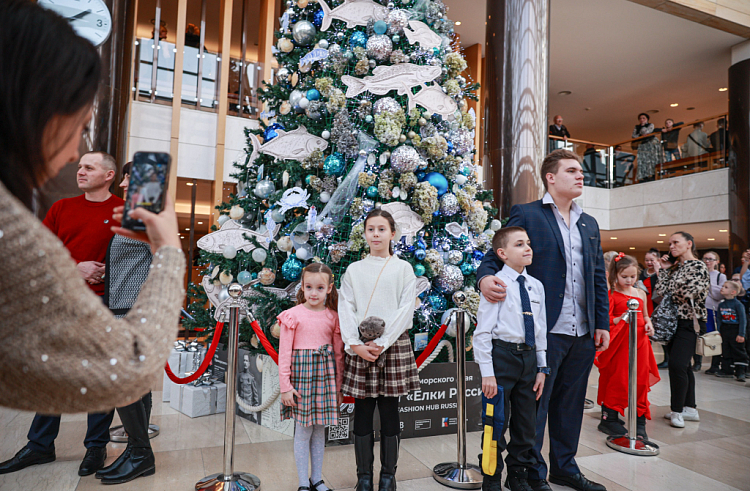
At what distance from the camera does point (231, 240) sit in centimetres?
400

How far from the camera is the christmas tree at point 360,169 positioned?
3.79 m

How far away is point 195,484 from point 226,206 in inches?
95.0

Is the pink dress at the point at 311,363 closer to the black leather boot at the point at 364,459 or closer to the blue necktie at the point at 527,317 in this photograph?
the black leather boot at the point at 364,459

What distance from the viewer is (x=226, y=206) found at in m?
4.40

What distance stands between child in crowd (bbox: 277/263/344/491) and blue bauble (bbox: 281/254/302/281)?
0.88 meters

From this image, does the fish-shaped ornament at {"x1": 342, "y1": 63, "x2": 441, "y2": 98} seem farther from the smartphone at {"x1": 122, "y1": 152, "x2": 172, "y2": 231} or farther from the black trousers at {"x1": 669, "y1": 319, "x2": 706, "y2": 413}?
the black trousers at {"x1": 669, "y1": 319, "x2": 706, "y2": 413}

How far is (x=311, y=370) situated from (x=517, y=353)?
1.18m

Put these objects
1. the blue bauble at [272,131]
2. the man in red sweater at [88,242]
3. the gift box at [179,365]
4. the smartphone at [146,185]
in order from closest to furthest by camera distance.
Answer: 1. the smartphone at [146,185]
2. the man in red sweater at [88,242]
3. the blue bauble at [272,131]
4. the gift box at [179,365]

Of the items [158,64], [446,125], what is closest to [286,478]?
[446,125]

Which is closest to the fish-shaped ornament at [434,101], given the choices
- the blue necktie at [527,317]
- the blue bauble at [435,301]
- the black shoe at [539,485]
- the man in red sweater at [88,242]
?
the blue bauble at [435,301]

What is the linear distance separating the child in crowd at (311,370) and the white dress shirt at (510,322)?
86cm

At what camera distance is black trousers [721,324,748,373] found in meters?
6.75

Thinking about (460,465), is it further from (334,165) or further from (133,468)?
(334,165)

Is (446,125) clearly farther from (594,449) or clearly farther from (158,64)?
(158,64)
